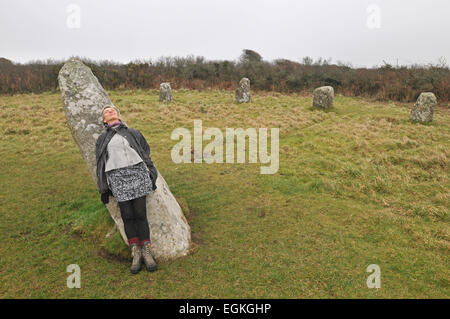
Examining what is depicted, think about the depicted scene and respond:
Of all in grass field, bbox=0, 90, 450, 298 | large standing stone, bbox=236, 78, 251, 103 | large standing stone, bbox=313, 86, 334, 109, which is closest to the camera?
grass field, bbox=0, 90, 450, 298

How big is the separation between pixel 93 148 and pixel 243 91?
13585 mm

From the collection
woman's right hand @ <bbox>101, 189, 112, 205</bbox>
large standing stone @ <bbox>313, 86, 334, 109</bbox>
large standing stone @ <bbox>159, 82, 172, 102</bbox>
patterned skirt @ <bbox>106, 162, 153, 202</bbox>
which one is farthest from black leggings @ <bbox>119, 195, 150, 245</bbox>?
large standing stone @ <bbox>159, 82, 172, 102</bbox>

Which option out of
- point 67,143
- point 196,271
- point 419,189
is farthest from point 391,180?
point 67,143

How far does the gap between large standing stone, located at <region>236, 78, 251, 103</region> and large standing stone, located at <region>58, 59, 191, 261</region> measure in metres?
12.9

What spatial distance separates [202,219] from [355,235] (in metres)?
2.65

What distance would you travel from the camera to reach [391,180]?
687 cm

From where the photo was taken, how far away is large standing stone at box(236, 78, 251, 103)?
16.9m

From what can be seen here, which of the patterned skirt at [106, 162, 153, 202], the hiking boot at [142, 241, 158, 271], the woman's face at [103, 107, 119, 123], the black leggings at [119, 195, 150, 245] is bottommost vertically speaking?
the hiking boot at [142, 241, 158, 271]

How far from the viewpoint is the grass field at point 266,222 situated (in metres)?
3.79

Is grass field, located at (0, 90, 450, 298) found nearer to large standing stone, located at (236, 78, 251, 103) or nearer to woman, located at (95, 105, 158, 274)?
woman, located at (95, 105, 158, 274)

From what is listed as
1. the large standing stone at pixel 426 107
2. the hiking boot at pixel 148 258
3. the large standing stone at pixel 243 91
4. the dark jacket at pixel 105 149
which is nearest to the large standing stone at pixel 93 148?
the hiking boot at pixel 148 258

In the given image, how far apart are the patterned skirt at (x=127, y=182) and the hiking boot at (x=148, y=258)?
75 cm

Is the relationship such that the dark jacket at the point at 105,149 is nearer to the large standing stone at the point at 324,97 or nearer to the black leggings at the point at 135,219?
the black leggings at the point at 135,219

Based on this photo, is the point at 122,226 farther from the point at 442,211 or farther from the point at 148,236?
the point at 442,211
